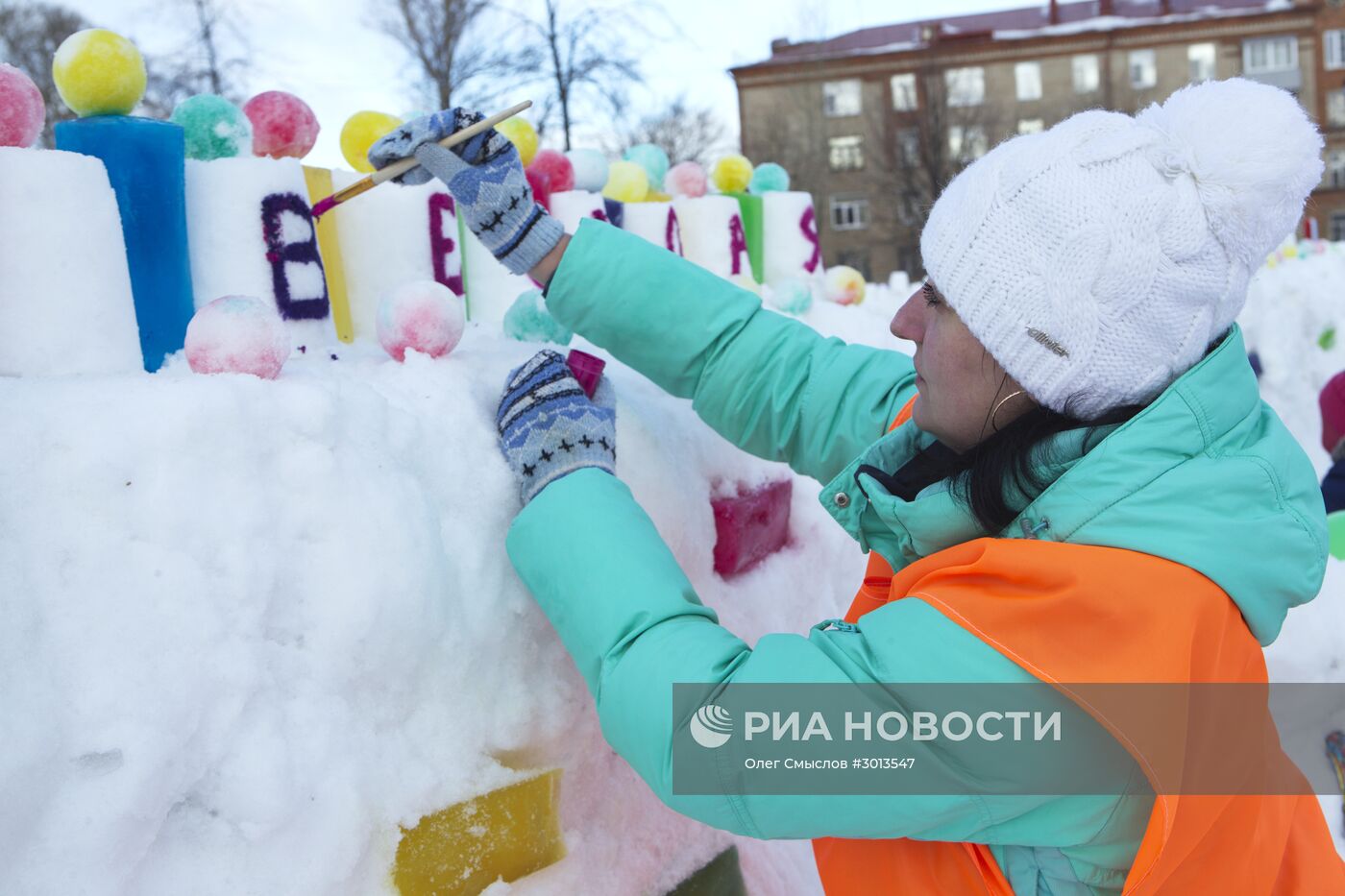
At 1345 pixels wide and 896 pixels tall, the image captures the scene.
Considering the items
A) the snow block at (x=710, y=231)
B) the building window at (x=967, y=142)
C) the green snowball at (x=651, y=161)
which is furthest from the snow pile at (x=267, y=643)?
the building window at (x=967, y=142)

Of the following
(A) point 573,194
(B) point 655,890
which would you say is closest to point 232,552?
(B) point 655,890

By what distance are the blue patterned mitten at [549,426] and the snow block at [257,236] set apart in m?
0.54

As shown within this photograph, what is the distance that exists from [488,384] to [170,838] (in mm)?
710

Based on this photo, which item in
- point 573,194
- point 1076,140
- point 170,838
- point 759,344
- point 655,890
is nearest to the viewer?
point 170,838

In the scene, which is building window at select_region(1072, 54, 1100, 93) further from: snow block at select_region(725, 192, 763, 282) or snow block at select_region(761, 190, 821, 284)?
snow block at select_region(725, 192, 763, 282)

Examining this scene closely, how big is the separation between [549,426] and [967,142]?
62.6 feet

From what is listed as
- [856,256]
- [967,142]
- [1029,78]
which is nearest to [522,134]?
[967,142]

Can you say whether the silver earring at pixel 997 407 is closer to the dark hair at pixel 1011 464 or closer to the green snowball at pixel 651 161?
the dark hair at pixel 1011 464

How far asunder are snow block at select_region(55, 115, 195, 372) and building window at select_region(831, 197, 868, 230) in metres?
26.3

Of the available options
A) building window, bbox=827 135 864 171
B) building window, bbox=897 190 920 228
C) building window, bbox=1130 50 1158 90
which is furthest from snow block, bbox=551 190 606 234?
building window, bbox=1130 50 1158 90

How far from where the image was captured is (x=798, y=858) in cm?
174

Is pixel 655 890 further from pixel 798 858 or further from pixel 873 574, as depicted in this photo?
pixel 873 574

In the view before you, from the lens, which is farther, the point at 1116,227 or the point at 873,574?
the point at 873,574

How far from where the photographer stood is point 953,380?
4.06ft
